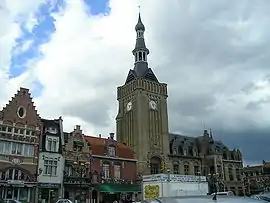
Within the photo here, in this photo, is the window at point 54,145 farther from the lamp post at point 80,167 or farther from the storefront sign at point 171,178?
the storefront sign at point 171,178

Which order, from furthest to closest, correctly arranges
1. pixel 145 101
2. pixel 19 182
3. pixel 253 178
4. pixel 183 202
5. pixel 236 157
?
pixel 253 178, pixel 236 157, pixel 145 101, pixel 19 182, pixel 183 202

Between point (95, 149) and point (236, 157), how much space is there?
39.1 m

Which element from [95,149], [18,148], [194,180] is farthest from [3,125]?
[194,180]

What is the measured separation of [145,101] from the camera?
6122cm

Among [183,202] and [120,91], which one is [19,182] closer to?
[120,91]

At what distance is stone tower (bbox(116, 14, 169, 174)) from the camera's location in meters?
57.9

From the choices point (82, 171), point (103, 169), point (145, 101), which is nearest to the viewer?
point (82, 171)

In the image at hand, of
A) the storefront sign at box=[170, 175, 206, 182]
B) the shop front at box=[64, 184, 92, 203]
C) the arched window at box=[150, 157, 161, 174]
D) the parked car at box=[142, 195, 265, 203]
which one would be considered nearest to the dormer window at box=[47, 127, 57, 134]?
the shop front at box=[64, 184, 92, 203]

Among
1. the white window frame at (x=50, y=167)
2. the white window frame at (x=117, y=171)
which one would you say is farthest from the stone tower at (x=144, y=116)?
the white window frame at (x=50, y=167)

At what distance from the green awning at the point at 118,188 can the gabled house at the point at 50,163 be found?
5904 mm

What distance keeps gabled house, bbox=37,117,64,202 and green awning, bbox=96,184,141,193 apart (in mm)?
5904

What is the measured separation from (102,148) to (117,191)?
23.1 feet

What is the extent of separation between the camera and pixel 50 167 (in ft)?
136

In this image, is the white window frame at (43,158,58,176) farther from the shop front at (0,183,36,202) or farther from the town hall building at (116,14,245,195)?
the town hall building at (116,14,245,195)
